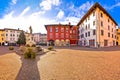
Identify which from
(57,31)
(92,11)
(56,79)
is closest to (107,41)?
(92,11)

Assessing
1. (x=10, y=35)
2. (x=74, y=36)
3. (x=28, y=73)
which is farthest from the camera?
(x=10, y=35)

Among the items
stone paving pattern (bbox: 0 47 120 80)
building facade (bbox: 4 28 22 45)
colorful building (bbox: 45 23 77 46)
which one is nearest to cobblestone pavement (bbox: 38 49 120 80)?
stone paving pattern (bbox: 0 47 120 80)

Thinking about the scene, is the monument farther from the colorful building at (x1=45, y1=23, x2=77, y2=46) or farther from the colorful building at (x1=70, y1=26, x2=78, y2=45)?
the colorful building at (x1=70, y1=26, x2=78, y2=45)

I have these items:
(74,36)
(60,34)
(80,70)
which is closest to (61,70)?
(80,70)

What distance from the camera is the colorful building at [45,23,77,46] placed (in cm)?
5150

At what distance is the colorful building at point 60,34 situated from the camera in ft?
169

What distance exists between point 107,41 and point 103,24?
562 cm

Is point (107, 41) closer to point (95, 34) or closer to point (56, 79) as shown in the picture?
point (95, 34)

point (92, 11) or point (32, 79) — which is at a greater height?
point (92, 11)

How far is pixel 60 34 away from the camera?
51.8 m

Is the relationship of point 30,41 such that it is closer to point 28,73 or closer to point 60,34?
point 28,73

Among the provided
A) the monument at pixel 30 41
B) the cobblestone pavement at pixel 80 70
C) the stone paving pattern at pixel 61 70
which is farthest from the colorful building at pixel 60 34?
the stone paving pattern at pixel 61 70

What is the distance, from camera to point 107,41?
36844 mm

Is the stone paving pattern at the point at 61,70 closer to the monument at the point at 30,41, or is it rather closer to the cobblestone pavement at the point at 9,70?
the cobblestone pavement at the point at 9,70
